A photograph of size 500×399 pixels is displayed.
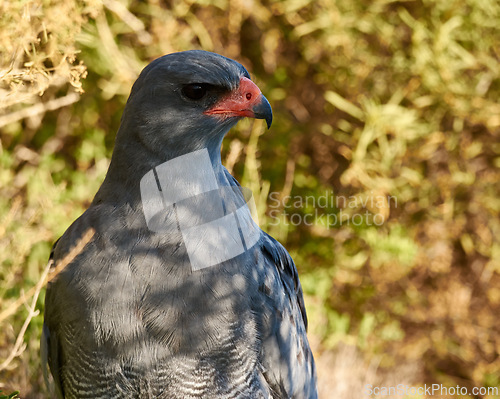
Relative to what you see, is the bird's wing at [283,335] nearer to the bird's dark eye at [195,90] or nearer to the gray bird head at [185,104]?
the gray bird head at [185,104]

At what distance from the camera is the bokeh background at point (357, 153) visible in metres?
5.29

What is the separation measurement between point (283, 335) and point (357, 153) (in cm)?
279

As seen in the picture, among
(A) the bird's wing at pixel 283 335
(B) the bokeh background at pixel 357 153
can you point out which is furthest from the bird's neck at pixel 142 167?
(B) the bokeh background at pixel 357 153

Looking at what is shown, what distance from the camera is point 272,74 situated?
19.2 ft

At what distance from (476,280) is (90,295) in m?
4.35

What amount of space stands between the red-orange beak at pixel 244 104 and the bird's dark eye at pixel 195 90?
0.08 metres
